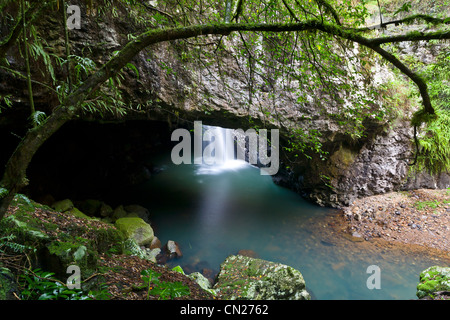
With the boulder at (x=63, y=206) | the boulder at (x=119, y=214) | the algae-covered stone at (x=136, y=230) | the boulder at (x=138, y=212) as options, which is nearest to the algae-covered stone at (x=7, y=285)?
the algae-covered stone at (x=136, y=230)

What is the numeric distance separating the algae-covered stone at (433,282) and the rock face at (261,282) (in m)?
1.84

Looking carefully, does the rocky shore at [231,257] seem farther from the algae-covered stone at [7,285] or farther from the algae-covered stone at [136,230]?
the algae-covered stone at [7,285]

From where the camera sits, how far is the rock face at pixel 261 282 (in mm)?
4156

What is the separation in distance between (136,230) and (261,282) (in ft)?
11.5

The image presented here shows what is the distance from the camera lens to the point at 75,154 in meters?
8.69

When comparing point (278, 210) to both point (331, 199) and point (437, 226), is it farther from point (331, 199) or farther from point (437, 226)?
point (437, 226)

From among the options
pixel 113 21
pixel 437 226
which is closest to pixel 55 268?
pixel 113 21

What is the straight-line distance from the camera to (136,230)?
5.99 metres

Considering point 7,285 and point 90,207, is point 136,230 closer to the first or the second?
point 90,207

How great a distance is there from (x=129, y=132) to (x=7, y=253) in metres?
9.31

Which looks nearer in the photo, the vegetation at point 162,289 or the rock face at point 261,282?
the vegetation at point 162,289

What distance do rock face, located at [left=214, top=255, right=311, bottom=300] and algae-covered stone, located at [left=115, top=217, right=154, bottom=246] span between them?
226 cm

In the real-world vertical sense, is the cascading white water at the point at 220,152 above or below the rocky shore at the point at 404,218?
above

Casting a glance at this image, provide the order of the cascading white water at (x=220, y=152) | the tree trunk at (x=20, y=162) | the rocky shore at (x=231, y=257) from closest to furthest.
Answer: the tree trunk at (x=20, y=162) → the rocky shore at (x=231, y=257) → the cascading white water at (x=220, y=152)
